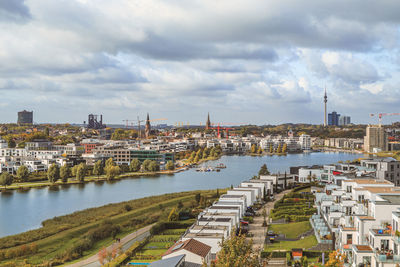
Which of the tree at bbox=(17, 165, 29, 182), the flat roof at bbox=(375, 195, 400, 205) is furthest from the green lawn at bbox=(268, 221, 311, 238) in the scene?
the tree at bbox=(17, 165, 29, 182)

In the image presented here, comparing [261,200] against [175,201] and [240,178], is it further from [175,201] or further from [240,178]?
[240,178]

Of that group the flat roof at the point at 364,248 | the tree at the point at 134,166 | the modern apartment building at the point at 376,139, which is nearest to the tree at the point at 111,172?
the tree at the point at 134,166

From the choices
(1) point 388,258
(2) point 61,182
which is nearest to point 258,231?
(1) point 388,258

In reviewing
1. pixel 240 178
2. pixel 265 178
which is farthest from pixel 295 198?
pixel 240 178

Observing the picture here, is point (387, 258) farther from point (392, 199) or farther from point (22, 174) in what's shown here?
point (22, 174)

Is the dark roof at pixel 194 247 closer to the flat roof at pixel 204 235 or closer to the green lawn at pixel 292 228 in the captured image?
the flat roof at pixel 204 235

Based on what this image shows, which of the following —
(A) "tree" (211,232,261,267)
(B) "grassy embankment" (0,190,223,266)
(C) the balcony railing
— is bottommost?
(B) "grassy embankment" (0,190,223,266)

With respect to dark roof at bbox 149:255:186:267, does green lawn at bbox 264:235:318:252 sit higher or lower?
lower

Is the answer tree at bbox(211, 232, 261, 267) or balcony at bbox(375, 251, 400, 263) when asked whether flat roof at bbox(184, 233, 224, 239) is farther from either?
balcony at bbox(375, 251, 400, 263)
